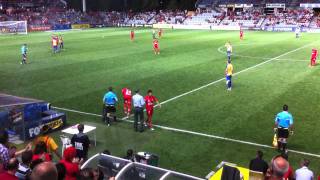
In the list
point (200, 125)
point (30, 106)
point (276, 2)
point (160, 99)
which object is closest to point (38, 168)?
point (30, 106)

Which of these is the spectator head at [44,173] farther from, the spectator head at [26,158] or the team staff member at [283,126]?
the team staff member at [283,126]

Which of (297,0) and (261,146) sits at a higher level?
(297,0)

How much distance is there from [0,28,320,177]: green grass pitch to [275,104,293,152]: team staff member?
0.44m

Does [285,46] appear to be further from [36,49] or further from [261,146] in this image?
[261,146]

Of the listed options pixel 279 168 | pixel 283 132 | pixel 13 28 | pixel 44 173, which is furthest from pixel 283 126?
pixel 13 28

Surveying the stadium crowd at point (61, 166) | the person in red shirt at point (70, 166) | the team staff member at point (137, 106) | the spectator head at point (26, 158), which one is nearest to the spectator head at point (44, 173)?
the stadium crowd at point (61, 166)

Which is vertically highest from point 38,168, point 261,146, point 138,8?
point 138,8

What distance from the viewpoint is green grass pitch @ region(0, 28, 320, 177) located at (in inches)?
539

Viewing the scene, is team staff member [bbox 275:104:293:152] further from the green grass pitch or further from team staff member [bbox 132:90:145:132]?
team staff member [bbox 132:90:145:132]

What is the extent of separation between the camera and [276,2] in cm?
8056

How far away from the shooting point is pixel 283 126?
12984mm

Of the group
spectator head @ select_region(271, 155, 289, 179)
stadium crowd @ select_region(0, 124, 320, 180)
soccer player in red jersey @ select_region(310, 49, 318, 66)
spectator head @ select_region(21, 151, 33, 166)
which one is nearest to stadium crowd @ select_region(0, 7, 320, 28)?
soccer player in red jersey @ select_region(310, 49, 318, 66)

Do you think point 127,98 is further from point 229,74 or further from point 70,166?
point 70,166

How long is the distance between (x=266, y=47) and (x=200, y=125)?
28396mm
